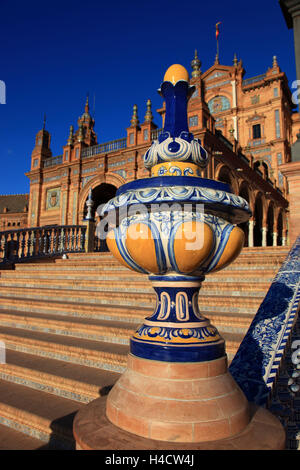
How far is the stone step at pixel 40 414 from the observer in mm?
2053

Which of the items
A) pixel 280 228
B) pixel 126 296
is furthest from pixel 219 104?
pixel 126 296

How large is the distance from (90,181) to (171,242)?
17.8m

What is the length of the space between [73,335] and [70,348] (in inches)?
20.5

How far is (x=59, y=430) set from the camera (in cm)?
205

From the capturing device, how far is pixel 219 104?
3092 cm

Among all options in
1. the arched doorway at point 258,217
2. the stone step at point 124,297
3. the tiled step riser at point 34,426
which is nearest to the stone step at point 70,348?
the tiled step riser at point 34,426

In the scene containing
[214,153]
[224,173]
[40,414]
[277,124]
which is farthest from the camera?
[277,124]

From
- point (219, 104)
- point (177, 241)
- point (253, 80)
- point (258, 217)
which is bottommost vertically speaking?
point (177, 241)

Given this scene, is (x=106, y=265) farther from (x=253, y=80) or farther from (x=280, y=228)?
(x=253, y=80)

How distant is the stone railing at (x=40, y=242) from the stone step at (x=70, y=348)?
17.7 feet

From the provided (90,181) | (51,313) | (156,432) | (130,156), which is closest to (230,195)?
(156,432)

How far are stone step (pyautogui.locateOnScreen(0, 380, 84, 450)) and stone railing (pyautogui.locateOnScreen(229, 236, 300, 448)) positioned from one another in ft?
3.95

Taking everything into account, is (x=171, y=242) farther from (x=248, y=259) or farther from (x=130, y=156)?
(x=130, y=156)

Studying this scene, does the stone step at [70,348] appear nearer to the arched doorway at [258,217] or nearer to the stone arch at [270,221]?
the arched doorway at [258,217]
